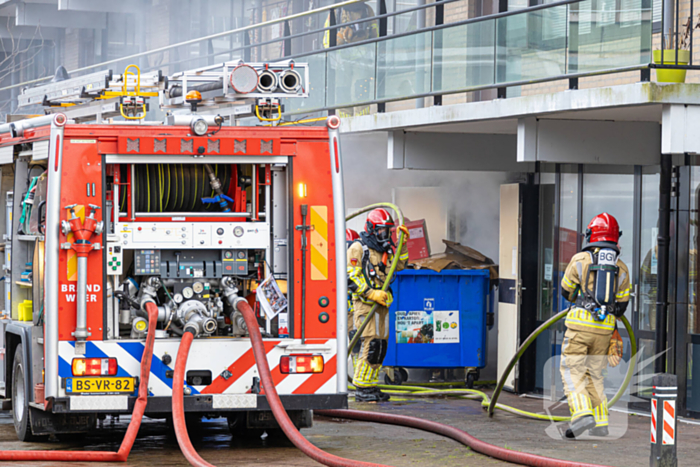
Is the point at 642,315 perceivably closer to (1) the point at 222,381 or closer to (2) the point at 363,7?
(1) the point at 222,381

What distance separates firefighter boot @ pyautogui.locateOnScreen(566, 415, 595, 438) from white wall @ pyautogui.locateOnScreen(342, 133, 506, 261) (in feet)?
14.9

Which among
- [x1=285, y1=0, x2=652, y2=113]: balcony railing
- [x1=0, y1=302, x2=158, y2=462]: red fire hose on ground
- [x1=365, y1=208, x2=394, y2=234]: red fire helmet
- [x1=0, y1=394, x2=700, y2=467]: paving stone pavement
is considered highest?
[x1=285, y1=0, x2=652, y2=113]: balcony railing

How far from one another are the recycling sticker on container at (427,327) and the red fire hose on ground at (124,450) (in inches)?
197

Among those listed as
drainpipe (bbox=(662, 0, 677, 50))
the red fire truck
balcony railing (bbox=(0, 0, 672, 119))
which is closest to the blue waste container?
balcony railing (bbox=(0, 0, 672, 119))

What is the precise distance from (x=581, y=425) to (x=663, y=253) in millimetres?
1934

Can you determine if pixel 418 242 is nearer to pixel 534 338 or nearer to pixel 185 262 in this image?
pixel 534 338

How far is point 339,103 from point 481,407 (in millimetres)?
4136

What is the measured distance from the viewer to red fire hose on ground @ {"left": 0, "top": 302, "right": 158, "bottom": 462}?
24.3 feet

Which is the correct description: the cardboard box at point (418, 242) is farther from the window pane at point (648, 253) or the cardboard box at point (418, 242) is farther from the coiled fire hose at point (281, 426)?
the coiled fire hose at point (281, 426)

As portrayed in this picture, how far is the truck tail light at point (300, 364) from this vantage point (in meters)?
7.89

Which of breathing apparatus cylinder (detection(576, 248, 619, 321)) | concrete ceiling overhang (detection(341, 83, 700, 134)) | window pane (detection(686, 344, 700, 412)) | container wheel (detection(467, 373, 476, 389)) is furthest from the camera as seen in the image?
container wheel (detection(467, 373, 476, 389))

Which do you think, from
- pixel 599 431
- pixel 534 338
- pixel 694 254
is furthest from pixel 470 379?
pixel 599 431

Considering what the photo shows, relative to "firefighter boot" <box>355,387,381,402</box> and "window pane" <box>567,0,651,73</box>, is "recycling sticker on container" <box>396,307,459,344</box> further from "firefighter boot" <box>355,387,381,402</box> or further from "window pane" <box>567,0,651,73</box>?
"window pane" <box>567,0,651,73</box>

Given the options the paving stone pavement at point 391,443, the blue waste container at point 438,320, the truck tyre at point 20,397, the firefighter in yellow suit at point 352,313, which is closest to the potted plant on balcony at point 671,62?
the paving stone pavement at point 391,443
